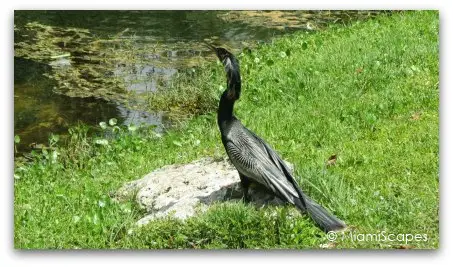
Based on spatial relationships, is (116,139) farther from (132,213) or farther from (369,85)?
(369,85)

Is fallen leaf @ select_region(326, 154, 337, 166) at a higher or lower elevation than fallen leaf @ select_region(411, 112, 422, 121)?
lower

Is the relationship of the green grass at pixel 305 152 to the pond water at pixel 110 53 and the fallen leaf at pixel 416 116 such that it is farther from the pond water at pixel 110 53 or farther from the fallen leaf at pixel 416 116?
the pond water at pixel 110 53

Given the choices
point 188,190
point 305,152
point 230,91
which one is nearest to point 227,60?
point 230,91

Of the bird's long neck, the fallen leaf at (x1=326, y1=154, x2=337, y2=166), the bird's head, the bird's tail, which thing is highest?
the bird's head

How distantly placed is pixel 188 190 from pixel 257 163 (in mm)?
591

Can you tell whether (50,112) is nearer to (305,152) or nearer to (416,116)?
(305,152)

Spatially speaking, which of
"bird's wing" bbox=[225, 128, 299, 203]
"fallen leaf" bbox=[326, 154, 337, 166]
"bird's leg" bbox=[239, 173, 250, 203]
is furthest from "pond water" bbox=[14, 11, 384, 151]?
"bird's leg" bbox=[239, 173, 250, 203]

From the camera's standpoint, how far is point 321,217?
17.6 feet

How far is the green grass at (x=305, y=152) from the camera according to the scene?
548 cm

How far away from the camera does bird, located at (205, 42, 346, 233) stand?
5.36 m

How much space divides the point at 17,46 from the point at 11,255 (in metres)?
1.48

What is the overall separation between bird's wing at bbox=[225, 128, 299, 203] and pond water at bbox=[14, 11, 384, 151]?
3.74 feet

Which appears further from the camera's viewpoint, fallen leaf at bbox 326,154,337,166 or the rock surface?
fallen leaf at bbox 326,154,337,166

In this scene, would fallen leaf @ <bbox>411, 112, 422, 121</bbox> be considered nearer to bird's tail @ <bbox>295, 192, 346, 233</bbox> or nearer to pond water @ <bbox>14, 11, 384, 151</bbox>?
pond water @ <bbox>14, 11, 384, 151</bbox>
